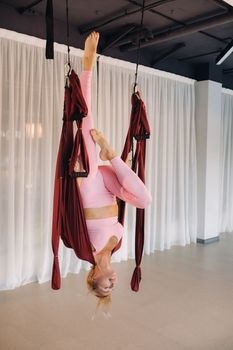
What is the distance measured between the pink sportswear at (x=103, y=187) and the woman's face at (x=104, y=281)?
0.38ft

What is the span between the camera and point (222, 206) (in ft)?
21.0

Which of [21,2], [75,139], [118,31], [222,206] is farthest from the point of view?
[222,206]

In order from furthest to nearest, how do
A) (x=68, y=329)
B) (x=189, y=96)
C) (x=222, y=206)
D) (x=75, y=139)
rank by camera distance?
(x=222, y=206)
(x=189, y=96)
(x=68, y=329)
(x=75, y=139)

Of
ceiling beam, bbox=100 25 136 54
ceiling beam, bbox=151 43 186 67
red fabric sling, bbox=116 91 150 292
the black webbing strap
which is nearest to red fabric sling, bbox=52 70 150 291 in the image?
the black webbing strap

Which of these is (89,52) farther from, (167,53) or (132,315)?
(167,53)

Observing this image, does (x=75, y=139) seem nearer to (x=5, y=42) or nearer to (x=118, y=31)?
(x=5, y=42)

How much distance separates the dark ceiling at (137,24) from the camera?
3.41 meters

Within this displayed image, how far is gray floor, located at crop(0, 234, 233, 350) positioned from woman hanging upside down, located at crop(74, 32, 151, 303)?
51.0 inches

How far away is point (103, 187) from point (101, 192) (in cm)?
2

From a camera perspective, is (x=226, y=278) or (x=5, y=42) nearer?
(x=5, y=42)

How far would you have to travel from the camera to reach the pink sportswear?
60.6 inches

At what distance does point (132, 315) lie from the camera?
3.16 metres

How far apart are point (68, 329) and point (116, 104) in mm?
2717

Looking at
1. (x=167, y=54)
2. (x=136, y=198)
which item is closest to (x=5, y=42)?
(x=167, y=54)
